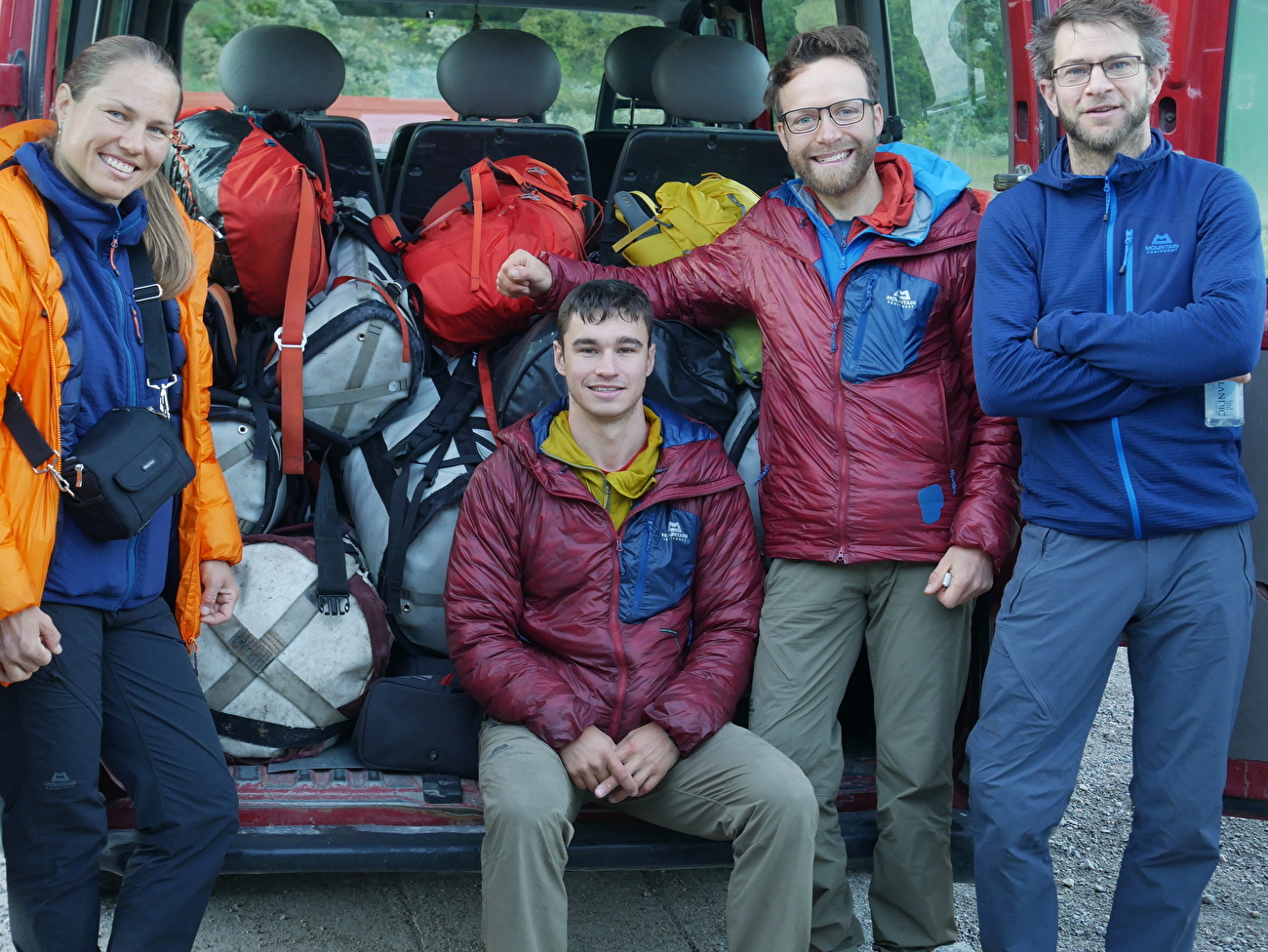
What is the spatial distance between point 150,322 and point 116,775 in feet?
2.61

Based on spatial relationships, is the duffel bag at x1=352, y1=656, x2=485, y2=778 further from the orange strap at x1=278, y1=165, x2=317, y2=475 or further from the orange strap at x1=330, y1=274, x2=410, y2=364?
the orange strap at x1=330, y1=274, x2=410, y2=364

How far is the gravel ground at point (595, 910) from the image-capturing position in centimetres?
268

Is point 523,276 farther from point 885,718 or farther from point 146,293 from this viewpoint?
point 885,718

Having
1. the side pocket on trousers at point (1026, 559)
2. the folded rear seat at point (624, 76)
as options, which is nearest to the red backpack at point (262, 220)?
the side pocket on trousers at point (1026, 559)

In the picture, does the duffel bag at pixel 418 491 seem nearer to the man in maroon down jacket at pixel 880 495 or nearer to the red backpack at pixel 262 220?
the red backpack at pixel 262 220

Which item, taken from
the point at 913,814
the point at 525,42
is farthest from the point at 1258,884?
the point at 525,42

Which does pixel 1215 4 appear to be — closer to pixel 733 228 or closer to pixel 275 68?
pixel 733 228

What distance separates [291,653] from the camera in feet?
8.34

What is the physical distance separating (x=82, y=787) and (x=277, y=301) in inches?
51.6

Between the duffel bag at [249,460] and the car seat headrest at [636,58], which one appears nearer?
the duffel bag at [249,460]

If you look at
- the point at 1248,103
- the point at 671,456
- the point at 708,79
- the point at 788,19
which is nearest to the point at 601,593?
the point at 671,456

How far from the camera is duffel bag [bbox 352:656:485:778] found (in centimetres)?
250

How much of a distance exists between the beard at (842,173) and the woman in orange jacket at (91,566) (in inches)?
48.6

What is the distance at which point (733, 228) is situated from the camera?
276 centimetres
